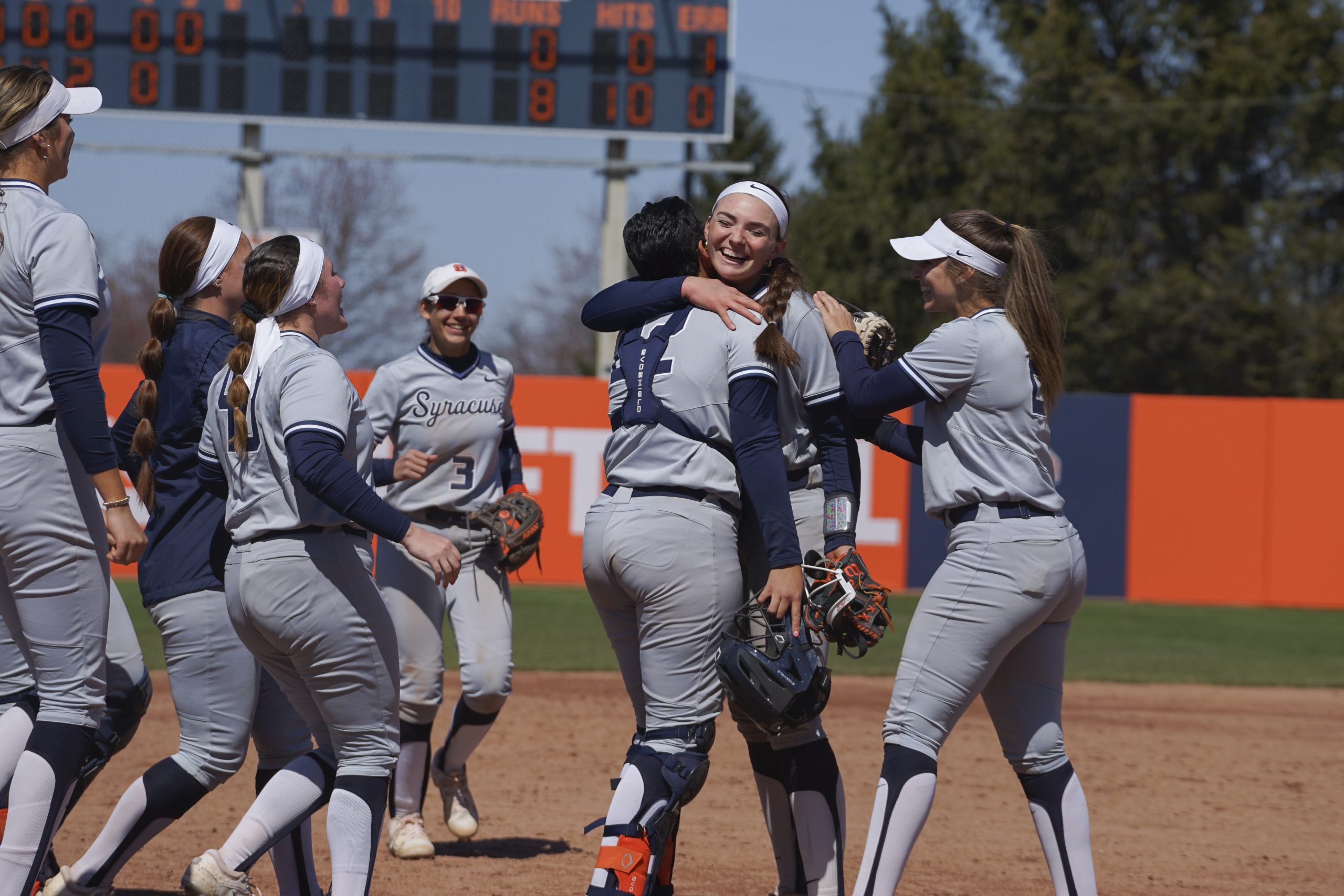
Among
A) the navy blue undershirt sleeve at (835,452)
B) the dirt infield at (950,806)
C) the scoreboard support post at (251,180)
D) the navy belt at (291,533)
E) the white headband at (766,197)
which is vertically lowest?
the dirt infield at (950,806)

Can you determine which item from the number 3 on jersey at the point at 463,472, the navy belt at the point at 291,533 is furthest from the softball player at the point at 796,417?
the number 3 on jersey at the point at 463,472

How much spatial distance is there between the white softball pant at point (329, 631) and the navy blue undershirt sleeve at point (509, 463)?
211 cm

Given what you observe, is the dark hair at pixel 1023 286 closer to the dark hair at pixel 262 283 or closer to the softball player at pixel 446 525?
the dark hair at pixel 262 283

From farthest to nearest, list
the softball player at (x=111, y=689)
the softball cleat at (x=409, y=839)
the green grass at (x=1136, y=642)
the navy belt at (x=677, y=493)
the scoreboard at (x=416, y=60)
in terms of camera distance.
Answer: the scoreboard at (x=416, y=60) → the green grass at (x=1136, y=642) → the softball cleat at (x=409, y=839) → the softball player at (x=111, y=689) → the navy belt at (x=677, y=493)

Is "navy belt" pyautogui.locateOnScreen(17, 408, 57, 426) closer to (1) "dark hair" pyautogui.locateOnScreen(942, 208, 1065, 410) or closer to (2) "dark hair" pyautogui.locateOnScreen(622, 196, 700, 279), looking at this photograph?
(2) "dark hair" pyautogui.locateOnScreen(622, 196, 700, 279)

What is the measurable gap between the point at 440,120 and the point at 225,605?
39.6 ft

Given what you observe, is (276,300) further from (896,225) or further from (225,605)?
(896,225)

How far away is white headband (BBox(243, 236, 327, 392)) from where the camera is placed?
342 cm

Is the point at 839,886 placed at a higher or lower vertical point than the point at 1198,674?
higher

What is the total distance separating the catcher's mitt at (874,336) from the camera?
154 inches

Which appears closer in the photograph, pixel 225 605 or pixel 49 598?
pixel 49 598

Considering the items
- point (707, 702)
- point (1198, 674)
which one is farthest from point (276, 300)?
point (1198, 674)

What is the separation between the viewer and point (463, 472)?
5.43 meters

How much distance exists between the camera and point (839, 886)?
3.68 meters
